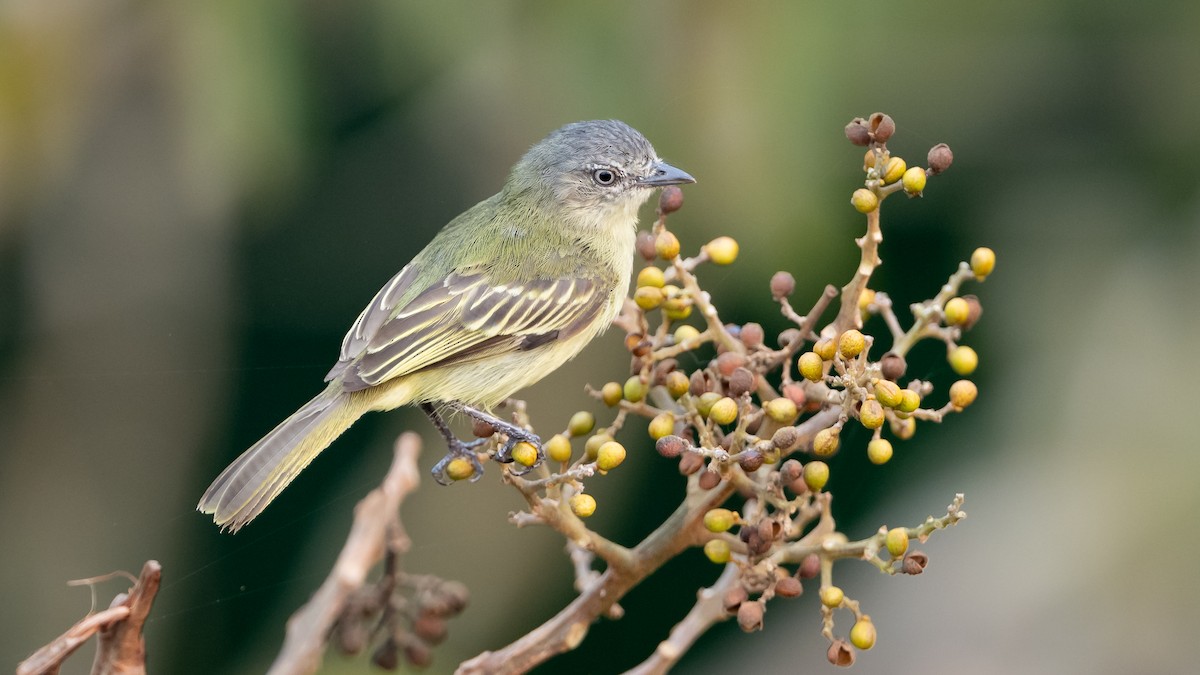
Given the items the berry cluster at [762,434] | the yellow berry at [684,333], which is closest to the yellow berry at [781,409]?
the berry cluster at [762,434]

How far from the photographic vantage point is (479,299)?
120 inches

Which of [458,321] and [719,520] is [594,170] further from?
[719,520]

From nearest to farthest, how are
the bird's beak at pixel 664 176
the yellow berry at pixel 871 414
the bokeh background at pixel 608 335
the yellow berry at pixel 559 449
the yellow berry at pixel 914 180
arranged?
1. the yellow berry at pixel 871 414
2. the yellow berry at pixel 914 180
3. the yellow berry at pixel 559 449
4. the bird's beak at pixel 664 176
5. the bokeh background at pixel 608 335

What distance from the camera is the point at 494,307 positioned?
3074mm

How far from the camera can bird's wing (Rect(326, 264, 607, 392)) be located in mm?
2820

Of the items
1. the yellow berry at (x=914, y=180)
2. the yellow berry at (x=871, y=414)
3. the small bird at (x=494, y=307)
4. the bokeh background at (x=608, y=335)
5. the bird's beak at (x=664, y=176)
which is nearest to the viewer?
the yellow berry at (x=871, y=414)

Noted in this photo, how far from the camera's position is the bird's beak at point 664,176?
11.4ft

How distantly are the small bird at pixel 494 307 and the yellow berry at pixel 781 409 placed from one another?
0.48 m

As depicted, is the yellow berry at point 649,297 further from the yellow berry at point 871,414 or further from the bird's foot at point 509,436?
the yellow berry at point 871,414

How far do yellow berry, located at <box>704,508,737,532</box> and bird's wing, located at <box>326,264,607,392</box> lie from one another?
35.1 inches

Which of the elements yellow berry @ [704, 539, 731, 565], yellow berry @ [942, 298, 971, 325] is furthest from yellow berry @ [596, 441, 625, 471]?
yellow berry @ [942, 298, 971, 325]

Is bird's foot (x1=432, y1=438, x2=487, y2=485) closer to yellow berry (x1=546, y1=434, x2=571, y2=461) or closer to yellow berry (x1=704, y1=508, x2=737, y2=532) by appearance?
yellow berry (x1=546, y1=434, x2=571, y2=461)

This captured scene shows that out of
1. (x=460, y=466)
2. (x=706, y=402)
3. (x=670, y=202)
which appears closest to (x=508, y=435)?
(x=460, y=466)

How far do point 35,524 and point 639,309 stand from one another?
268 cm
